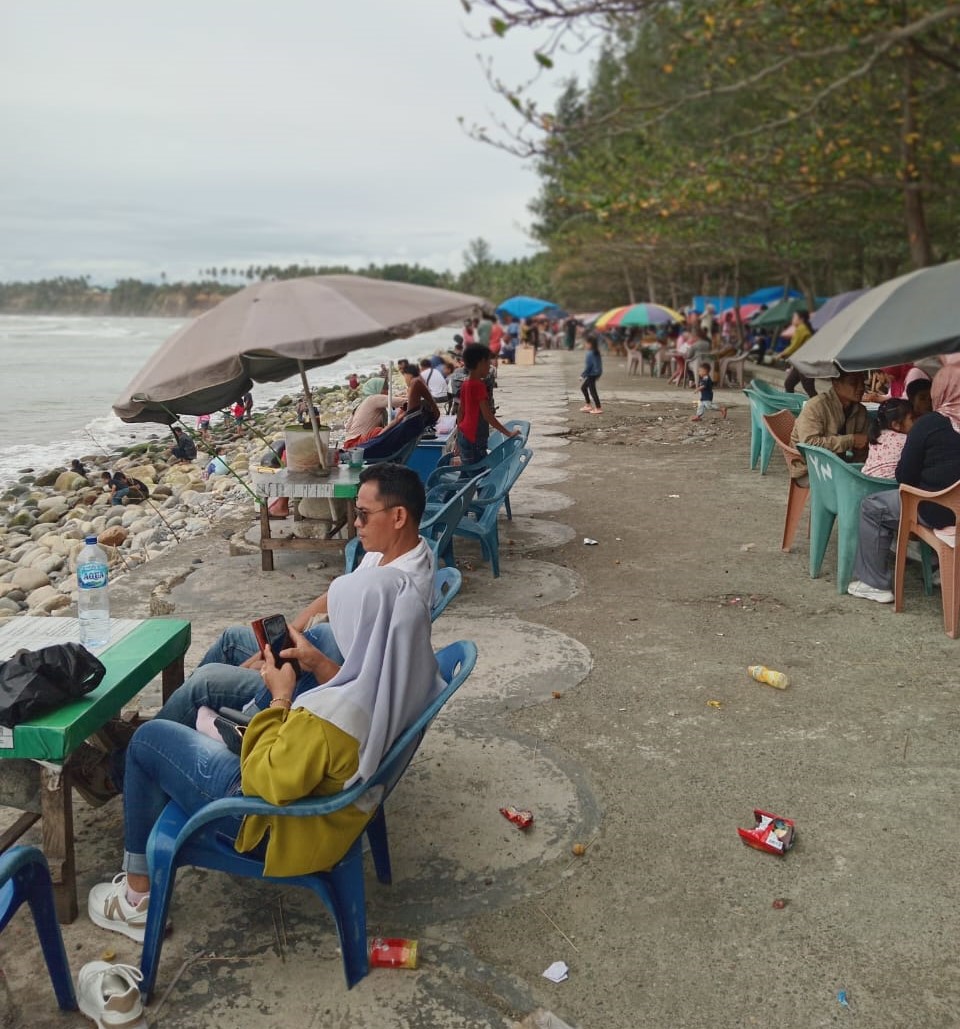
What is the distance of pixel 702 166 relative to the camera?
11.2 metres

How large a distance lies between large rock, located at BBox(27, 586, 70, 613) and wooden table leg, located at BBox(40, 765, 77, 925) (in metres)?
5.20

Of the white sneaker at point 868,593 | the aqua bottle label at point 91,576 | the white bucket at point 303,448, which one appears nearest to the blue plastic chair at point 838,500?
the white sneaker at point 868,593

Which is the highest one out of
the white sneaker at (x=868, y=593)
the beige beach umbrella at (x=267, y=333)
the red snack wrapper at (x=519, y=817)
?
the beige beach umbrella at (x=267, y=333)

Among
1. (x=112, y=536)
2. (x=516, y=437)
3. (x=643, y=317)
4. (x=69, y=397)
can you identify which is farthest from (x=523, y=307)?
(x=516, y=437)

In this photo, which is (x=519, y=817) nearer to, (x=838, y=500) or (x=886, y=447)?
(x=838, y=500)

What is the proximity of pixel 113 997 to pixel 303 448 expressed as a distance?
4.65 metres

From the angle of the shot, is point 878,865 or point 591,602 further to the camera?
point 591,602

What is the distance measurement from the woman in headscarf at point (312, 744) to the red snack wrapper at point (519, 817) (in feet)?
2.81

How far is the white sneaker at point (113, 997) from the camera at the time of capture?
7.75 ft

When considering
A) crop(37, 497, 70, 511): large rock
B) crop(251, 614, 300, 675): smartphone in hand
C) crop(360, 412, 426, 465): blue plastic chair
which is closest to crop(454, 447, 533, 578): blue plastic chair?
crop(360, 412, 426, 465): blue plastic chair

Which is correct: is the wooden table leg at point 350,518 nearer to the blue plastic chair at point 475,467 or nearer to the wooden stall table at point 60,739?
the blue plastic chair at point 475,467

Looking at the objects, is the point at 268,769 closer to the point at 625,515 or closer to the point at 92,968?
the point at 92,968

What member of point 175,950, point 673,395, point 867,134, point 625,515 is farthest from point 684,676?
point 673,395

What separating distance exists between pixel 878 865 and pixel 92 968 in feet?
7.64
